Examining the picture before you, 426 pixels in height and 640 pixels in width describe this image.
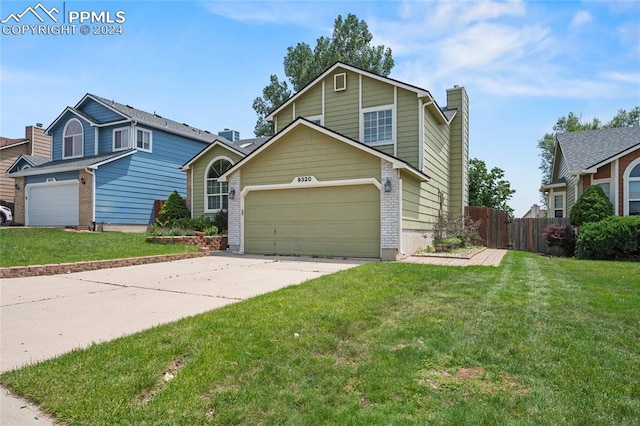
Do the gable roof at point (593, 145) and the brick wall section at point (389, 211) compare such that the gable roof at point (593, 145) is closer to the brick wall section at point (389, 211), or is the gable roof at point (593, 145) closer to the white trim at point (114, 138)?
the brick wall section at point (389, 211)

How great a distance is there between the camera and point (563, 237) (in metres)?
14.8

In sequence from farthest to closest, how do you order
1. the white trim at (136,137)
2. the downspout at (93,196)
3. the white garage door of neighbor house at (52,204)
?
the white trim at (136,137)
the white garage door of neighbor house at (52,204)
the downspout at (93,196)

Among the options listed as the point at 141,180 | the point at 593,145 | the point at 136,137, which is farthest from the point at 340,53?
the point at 593,145

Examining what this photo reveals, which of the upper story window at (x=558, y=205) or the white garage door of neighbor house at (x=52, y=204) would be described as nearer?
the white garage door of neighbor house at (x=52, y=204)

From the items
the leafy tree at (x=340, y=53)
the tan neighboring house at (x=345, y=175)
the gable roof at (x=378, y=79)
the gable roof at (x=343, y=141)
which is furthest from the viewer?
the leafy tree at (x=340, y=53)

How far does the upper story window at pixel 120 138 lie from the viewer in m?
19.7

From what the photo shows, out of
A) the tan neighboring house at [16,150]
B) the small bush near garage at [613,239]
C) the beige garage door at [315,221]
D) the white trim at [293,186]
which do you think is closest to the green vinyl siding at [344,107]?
the white trim at [293,186]

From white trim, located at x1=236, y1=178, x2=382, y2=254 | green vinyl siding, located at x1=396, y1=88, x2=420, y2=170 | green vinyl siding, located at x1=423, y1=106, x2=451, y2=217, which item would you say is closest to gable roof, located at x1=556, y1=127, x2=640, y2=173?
green vinyl siding, located at x1=423, y1=106, x2=451, y2=217

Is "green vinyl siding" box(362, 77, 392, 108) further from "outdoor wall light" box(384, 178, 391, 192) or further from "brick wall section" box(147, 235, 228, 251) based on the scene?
"brick wall section" box(147, 235, 228, 251)

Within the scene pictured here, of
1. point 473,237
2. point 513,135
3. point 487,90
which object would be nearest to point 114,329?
point 473,237

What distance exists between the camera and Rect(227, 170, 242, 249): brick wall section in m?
13.6

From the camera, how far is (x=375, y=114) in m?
14.4

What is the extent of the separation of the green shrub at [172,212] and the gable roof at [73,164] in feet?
12.7

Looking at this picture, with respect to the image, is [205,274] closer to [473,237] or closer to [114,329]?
[114,329]
